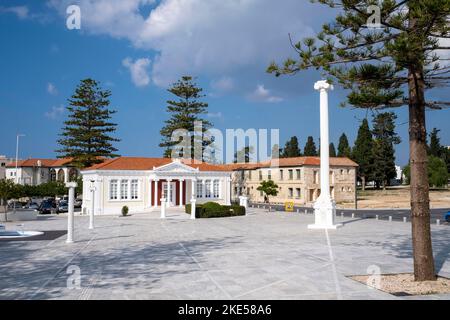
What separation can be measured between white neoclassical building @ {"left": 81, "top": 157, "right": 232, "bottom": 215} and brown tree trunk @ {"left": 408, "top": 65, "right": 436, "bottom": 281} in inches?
1104

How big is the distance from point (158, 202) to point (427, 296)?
33647 mm

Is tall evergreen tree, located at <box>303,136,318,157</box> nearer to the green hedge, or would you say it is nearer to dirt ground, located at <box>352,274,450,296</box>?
the green hedge

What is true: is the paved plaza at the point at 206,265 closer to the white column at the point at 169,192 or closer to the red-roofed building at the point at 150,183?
the red-roofed building at the point at 150,183

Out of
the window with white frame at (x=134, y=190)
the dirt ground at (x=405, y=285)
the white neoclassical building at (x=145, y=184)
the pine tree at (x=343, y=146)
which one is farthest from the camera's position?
the pine tree at (x=343, y=146)

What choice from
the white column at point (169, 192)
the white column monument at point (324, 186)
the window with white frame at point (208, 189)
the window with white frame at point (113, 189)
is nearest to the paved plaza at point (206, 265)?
the white column monument at point (324, 186)

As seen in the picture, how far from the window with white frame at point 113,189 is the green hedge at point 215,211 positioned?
23.8ft

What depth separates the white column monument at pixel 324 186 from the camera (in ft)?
78.8

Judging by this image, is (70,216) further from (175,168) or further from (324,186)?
(175,168)

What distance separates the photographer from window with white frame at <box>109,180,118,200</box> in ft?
126

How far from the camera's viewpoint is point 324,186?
24.7m

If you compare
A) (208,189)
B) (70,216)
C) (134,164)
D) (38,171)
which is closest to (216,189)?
(208,189)

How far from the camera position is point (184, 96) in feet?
197
